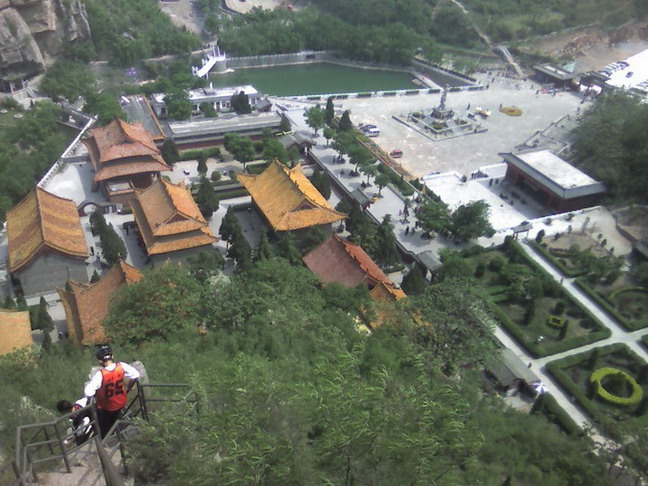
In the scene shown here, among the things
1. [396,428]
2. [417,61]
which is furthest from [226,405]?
[417,61]

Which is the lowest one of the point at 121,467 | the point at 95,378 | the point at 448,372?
the point at 448,372

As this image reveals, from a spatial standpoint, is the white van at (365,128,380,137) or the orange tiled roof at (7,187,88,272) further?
the white van at (365,128,380,137)

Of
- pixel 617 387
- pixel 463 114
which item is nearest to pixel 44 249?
pixel 617 387

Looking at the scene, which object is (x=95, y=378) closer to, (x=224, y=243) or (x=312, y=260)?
(x=312, y=260)

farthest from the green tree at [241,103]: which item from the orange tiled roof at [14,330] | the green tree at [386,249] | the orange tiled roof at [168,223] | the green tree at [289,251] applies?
the orange tiled roof at [14,330]

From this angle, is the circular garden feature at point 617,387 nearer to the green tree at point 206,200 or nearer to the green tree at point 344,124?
the green tree at point 206,200

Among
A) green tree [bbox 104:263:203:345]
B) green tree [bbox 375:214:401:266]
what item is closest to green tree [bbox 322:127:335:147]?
Result: green tree [bbox 375:214:401:266]

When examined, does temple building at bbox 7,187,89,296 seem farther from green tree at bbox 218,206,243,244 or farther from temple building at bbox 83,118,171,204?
green tree at bbox 218,206,243,244
